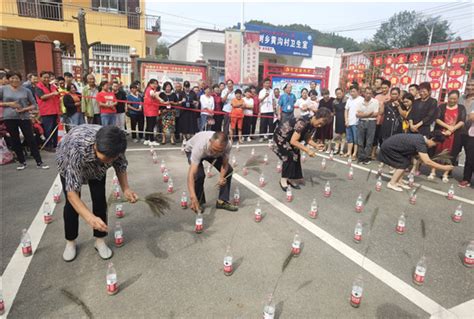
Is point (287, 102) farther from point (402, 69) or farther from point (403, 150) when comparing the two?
point (402, 69)

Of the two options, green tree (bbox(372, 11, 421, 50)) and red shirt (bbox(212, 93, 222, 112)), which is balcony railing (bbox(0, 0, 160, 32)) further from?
green tree (bbox(372, 11, 421, 50))

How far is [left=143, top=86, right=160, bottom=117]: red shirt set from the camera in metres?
9.41

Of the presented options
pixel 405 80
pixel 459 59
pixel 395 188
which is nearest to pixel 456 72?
pixel 459 59

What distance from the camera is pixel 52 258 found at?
11.3ft

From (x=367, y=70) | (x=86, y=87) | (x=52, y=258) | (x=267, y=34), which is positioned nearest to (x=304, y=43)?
(x=267, y=34)

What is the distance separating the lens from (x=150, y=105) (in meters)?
9.46

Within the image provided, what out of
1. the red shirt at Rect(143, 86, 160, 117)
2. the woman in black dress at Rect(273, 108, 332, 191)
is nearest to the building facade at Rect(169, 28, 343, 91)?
the red shirt at Rect(143, 86, 160, 117)

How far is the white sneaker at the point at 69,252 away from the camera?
3383 mm

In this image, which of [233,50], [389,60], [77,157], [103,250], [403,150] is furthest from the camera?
[233,50]

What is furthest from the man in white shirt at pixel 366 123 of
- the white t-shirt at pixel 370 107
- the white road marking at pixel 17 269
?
the white road marking at pixel 17 269

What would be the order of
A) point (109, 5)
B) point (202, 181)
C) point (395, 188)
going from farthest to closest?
point (109, 5), point (395, 188), point (202, 181)

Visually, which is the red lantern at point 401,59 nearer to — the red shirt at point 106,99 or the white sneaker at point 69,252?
the red shirt at point 106,99

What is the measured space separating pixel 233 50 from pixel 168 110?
757 centimetres

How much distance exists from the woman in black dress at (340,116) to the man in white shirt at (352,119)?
411 millimetres
